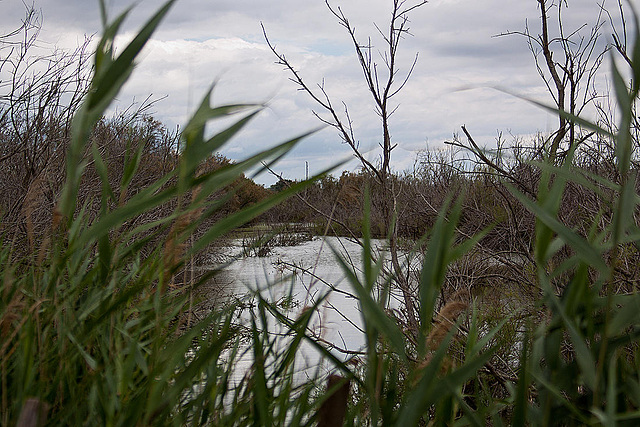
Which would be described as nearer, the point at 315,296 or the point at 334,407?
the point at 334,407

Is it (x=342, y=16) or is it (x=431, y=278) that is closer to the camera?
(x=431, y=278)

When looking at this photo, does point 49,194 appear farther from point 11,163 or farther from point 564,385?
point 564,385

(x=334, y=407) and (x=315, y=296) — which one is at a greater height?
(x=334, y=407)

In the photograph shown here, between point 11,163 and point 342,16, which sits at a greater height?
point 342,16

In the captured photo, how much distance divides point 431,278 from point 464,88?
0.30 m

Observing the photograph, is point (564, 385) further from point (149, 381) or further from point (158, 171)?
point (158, 171)

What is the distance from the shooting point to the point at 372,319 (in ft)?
2.80

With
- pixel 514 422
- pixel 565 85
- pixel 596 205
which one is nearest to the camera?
pixel 514 422

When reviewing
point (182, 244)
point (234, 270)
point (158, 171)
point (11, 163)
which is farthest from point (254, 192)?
point (182, 244)

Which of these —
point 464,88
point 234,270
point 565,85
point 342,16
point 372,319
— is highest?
point 342,16

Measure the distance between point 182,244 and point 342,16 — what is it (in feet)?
9.47

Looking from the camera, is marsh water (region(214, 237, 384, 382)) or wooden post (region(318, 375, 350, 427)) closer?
wooden post (region(318, 375, 350, 427))

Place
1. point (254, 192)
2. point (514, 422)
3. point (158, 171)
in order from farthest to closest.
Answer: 1. point (254, 192)
2. point (158, 171)
3. point (514, 422)

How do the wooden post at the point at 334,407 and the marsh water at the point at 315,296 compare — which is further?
the marsh water at the point at 315,296
